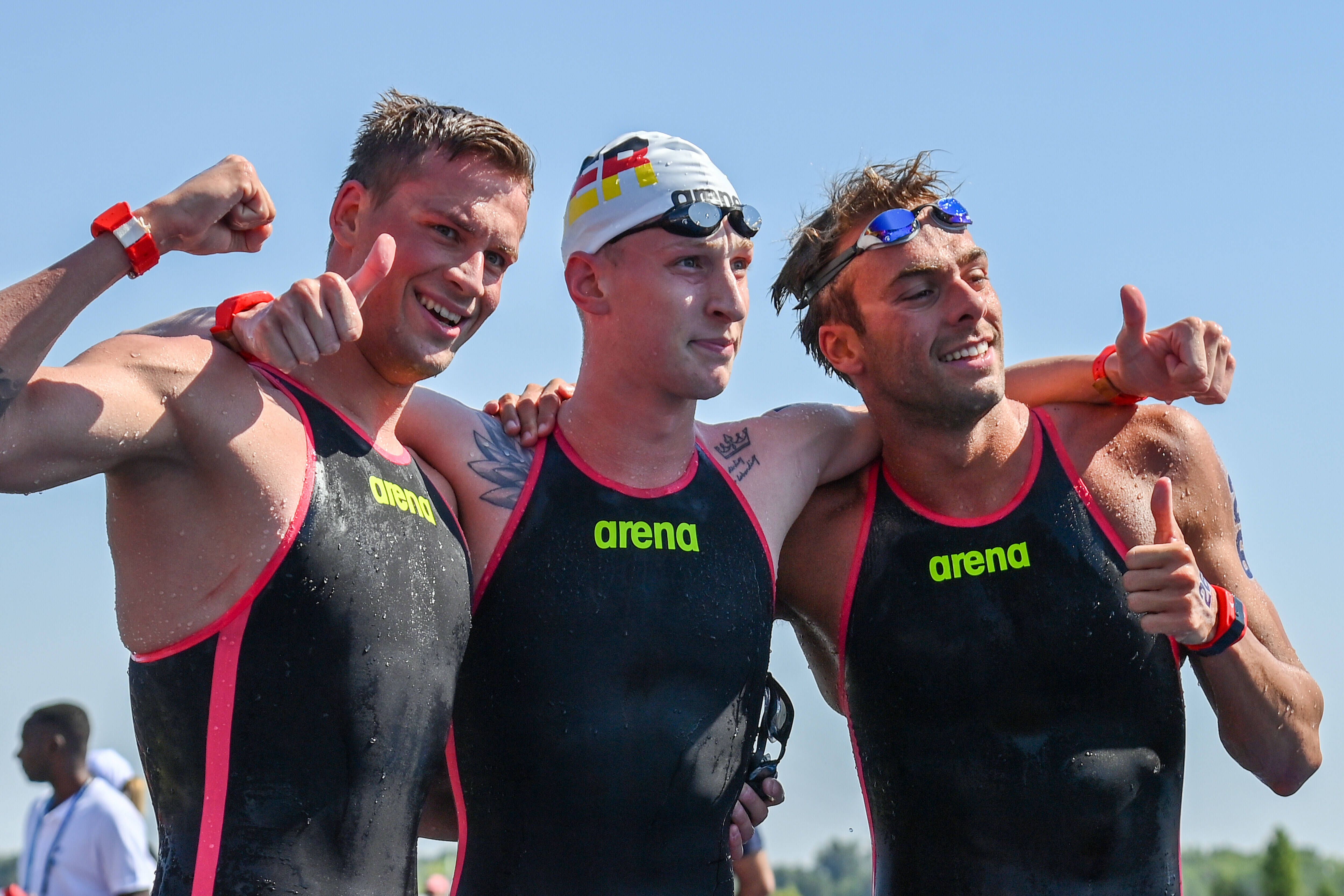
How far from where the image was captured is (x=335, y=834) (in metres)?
3.65

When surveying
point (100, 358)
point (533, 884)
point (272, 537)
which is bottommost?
point (533, 884)

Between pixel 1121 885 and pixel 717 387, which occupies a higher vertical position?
pixel 717 387

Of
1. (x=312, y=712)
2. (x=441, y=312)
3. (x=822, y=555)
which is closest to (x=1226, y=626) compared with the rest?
(x=822, y=555)

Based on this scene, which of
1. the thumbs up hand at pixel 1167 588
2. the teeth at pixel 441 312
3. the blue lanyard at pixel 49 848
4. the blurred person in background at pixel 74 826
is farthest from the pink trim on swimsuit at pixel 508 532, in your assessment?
the blue lanyard at pixel 49 848

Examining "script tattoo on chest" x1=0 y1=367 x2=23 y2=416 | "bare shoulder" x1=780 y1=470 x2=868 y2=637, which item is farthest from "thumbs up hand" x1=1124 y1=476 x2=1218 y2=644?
"script tattoo on chest" x1=0 y1=367 x2=23 y2=416

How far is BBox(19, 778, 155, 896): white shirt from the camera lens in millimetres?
8133

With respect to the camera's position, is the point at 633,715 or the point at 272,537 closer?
the point at 272,537

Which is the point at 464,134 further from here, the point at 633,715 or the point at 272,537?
the point at 633,715

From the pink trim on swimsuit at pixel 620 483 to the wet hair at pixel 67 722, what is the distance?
18.3 ft

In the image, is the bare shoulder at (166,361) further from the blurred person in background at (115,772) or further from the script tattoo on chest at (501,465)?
the blurred person in background at (115,772)

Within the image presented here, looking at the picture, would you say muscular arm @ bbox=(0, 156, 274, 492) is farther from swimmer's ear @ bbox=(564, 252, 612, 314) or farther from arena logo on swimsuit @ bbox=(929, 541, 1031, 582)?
arena logo on swimsuit @ bbox=(929, 541, 1031, 582)

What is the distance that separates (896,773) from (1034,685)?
61cm

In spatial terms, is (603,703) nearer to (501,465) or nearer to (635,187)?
(501,465)

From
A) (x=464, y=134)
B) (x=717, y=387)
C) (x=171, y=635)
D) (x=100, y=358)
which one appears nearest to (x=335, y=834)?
(x=171, y=635)
